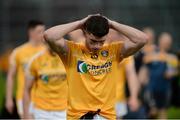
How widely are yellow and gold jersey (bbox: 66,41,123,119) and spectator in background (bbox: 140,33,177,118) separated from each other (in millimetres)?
10559

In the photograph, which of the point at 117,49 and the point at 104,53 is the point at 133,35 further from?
the point at 104,53

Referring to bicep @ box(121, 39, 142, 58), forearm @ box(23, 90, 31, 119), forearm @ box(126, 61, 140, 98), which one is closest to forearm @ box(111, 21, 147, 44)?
bicep @ box(121, 39, 142, 58)

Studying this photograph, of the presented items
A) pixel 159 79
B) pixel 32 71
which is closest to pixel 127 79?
pixel 32 71

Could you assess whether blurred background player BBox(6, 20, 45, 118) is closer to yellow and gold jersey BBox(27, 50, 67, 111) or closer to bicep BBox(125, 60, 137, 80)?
bicep BBox(125, 60, 137, 80)

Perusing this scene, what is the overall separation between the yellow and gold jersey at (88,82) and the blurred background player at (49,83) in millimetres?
2678

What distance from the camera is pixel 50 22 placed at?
116 feet

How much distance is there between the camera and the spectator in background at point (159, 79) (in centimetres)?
1991

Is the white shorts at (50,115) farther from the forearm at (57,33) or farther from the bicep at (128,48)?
the forearm at (57,33)

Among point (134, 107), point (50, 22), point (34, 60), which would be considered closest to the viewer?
point (34, 60)

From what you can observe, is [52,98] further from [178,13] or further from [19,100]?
[178,13]

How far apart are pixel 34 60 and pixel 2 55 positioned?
2504cm

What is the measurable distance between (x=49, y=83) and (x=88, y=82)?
288 centimetres

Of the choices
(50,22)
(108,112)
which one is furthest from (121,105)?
(50,22)

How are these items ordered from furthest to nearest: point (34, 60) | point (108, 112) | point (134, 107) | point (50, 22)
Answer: point (50, 22), point (134, 107), point (34, 60), point (108, 112)
